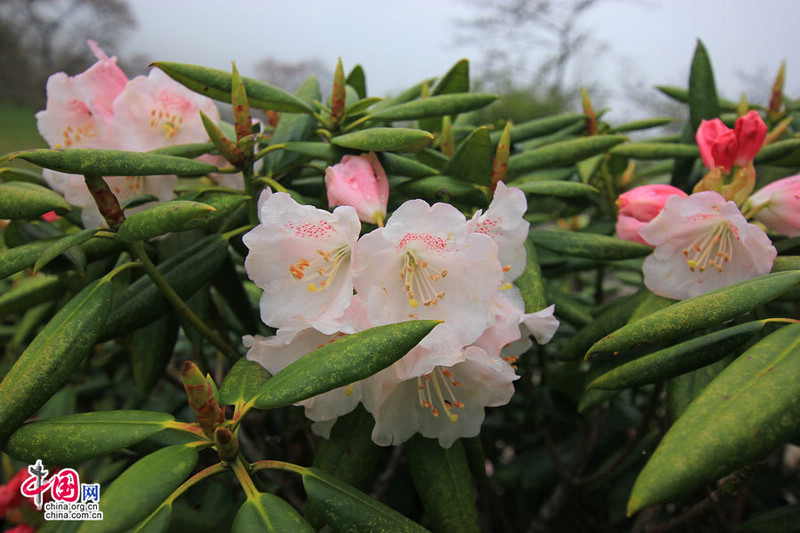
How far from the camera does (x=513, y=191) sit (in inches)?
27.7

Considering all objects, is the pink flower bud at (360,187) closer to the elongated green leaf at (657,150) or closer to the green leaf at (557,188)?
the green leaf at (557,188)

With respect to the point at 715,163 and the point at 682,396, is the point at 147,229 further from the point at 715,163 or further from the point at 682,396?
the point at 715,163

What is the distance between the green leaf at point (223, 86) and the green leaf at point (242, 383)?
39cm

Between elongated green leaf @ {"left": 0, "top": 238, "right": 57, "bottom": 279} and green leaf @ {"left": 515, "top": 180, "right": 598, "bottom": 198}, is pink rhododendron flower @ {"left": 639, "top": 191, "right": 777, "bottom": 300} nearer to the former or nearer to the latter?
green leaf @ {"left": 515, "top": 180, "right": 598, "bottom": 198}

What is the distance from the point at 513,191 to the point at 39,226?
2.39 feet

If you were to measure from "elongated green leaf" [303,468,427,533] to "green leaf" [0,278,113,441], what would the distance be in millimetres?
293

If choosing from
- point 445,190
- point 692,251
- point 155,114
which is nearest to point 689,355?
point 692,251

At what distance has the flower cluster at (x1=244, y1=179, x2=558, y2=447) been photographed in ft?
2.02

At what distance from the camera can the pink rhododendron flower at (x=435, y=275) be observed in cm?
61

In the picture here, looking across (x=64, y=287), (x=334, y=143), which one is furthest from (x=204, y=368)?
(x=334, y=143)

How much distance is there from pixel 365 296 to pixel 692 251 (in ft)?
1.70

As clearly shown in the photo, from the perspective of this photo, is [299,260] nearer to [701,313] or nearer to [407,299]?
[407,299]

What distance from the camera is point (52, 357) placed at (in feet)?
2.02

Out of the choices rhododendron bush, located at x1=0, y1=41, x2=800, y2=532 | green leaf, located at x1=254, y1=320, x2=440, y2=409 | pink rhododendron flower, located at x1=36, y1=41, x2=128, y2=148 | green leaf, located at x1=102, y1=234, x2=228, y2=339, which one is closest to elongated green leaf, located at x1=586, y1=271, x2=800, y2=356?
rhododendron bush, located at x1=0, y1=41, x2=800, y2=532
